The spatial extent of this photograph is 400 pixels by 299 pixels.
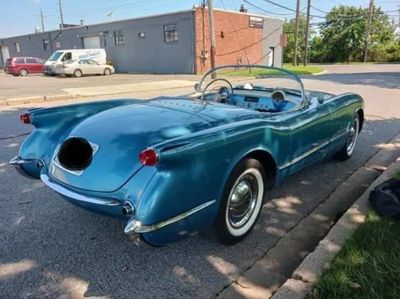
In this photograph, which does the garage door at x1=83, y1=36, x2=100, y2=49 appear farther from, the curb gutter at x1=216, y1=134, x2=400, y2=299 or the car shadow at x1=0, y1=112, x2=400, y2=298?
the curb gutter at x1=216, y1=134, x2=400, y2=299

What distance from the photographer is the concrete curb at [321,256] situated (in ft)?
7.77

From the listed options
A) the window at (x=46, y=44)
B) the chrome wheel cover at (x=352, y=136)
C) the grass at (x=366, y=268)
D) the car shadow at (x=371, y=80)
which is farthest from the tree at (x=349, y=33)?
the grass at (x=366, y=268)

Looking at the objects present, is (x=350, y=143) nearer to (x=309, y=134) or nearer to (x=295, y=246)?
(x=309, y=134)

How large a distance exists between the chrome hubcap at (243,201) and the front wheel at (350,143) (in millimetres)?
2254

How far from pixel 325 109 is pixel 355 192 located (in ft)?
3.16

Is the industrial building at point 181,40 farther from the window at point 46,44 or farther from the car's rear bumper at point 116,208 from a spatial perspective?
the car's rear bumper at point 116,208

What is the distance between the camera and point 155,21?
28.3m

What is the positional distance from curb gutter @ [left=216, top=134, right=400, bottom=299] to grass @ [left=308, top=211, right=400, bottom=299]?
0.69 feet

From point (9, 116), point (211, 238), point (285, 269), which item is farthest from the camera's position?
point (9, 116)

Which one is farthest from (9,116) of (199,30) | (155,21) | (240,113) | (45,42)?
(45,42)

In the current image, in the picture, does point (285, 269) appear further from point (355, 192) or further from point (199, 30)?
point (199, 30)

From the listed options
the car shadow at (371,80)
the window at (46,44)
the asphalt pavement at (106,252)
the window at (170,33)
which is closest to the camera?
the asphalt pavement at (106,252)

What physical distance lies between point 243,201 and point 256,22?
31246 mm

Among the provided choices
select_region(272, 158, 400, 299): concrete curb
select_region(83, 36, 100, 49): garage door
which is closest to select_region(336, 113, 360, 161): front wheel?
select_region(272, 158, 400, 299): concrete curb
